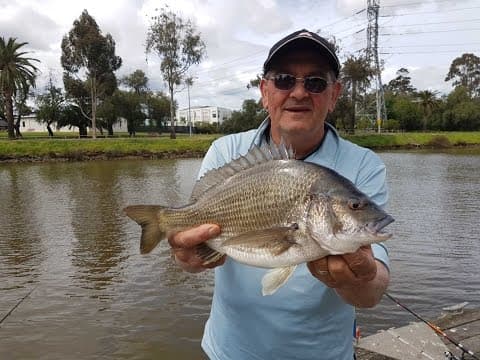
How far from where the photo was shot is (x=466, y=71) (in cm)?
9794

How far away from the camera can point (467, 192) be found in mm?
21672

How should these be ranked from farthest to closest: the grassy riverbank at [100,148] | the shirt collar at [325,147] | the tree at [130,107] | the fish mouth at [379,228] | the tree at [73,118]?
the tree at [130,107], the tree at [73,118], the grassy riverbank at [100,148], the shirt collar at [325,147], the fish mouth at [379,228]

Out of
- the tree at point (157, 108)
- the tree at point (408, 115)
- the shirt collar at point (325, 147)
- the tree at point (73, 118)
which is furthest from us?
the tree at point (157, 108)

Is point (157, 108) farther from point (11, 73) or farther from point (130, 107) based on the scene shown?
point (11, 73)

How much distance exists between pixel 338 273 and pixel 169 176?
1118 inches

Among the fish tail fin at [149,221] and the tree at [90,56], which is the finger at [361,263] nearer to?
the fish tail fin at [149,221]

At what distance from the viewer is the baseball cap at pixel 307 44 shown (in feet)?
8.59

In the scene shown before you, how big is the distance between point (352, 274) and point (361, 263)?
70mm

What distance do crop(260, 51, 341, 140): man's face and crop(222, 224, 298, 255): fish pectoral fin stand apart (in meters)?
0.70

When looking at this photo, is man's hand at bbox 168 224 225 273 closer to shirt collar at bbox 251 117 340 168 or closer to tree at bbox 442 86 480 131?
shirt collar at bbox 251 117 340 168

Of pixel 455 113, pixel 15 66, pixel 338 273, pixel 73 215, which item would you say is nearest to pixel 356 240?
pixel 338 273

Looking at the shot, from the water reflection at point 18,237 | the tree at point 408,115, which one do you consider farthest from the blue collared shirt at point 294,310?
the tree at point 408,115

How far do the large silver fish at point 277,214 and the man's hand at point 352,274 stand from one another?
0.04 m

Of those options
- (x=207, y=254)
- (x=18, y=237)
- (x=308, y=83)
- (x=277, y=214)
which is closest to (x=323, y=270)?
(x=277, y=214)
